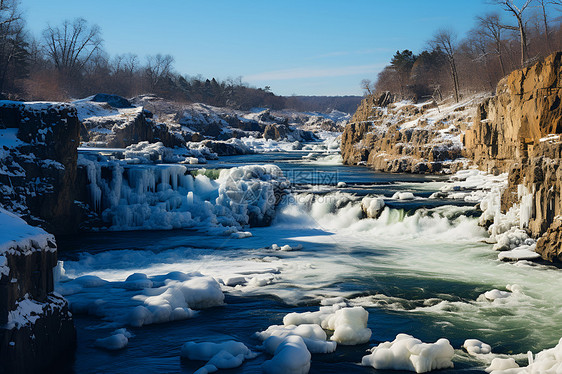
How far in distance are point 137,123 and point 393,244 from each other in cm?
2545

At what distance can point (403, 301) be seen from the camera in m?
10.1

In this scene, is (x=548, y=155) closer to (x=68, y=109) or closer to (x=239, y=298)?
(x=239, y=298)

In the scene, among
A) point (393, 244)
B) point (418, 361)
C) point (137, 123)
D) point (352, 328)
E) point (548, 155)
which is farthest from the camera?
point (137, 123)

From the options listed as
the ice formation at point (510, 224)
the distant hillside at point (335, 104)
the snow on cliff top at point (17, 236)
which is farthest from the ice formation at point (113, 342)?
the distant hillside at point (335, 104)

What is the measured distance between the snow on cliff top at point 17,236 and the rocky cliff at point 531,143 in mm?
11496

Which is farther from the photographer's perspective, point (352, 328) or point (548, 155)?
point (548, 155)

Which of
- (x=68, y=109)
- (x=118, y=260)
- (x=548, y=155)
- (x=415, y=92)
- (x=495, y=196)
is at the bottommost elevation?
(x=118, y=260)

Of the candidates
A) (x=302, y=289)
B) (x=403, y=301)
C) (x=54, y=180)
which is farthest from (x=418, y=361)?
Result: (x=54, y=180)

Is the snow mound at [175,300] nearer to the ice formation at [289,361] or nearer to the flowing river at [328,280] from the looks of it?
the flowing river at [328,280]

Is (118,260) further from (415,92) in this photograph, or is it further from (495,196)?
(415,92)

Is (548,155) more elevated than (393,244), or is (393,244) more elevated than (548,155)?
(548,155)

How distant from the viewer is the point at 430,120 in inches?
1449

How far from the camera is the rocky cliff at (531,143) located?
13.7 m

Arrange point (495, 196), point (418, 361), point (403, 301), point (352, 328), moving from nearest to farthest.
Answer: point (418, 361) → point (352, 328) → point (403, 301) → point (495, 196)
